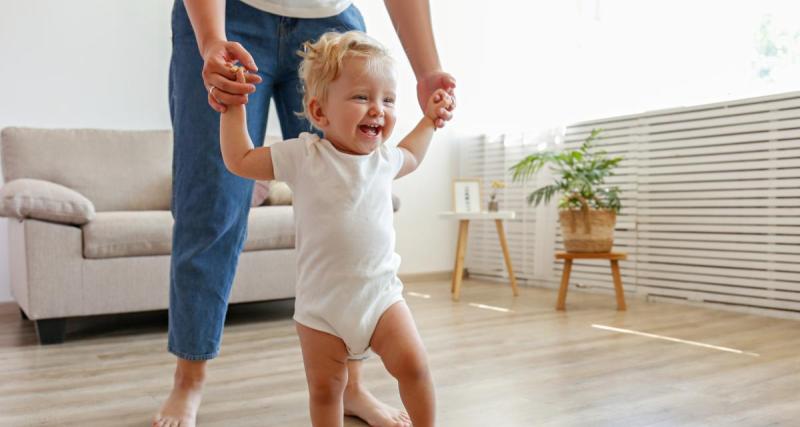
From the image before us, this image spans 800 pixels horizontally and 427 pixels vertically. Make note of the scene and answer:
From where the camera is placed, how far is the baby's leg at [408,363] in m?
0.94

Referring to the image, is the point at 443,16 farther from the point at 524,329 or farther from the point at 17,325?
the point at 17,325

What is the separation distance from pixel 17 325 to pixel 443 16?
2961mm

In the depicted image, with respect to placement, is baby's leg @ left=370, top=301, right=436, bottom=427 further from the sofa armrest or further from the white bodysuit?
the sofa armrest

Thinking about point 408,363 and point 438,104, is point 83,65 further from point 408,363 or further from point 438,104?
point 408,363

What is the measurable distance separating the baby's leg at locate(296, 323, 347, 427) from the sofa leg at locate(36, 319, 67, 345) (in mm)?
1670

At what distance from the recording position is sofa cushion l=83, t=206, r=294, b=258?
93.9 inches

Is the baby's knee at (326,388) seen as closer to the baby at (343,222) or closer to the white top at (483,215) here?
the baby at (343,222)

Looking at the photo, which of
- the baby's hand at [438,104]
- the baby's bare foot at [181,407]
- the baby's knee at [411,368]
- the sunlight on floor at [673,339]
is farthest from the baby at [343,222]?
the sunlight on floor at [673,339]

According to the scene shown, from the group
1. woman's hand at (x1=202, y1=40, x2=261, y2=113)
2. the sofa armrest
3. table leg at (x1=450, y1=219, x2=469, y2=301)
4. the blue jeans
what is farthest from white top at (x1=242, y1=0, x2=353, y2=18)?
table leg at (x1=450, y1=219, x2=469, y2=301)

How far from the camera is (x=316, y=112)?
1035 mm

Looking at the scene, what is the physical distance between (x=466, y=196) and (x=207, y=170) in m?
2.59

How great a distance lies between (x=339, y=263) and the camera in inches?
37.4

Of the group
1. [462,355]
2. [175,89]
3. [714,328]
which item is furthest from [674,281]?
[175,89]

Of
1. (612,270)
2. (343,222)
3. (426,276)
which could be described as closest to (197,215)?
(343,222)
